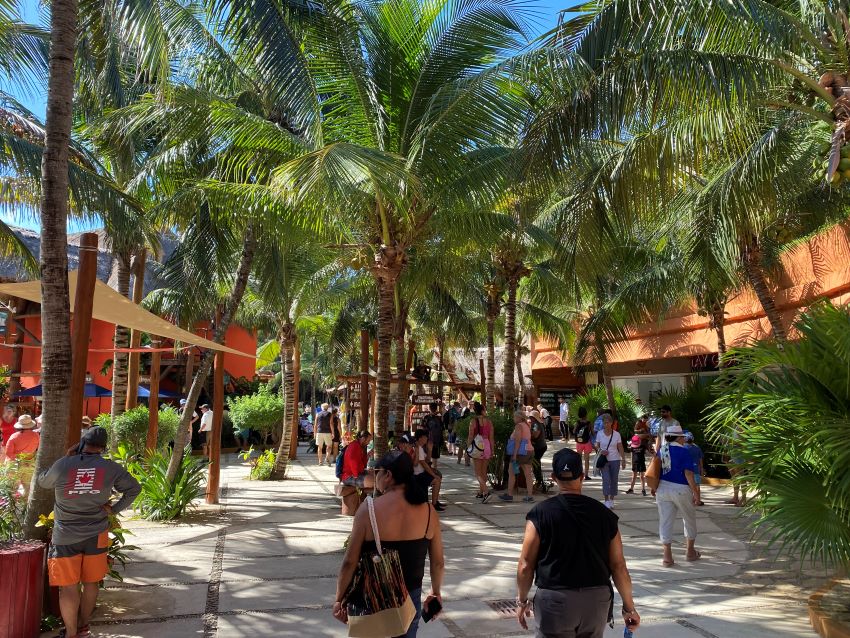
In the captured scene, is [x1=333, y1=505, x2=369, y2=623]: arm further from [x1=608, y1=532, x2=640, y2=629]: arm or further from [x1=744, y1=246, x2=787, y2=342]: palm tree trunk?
[x1=744, y1=246, x2=787, y2=342]: palm tree trunk

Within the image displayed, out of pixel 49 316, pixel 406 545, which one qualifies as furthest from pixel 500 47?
pixel 406 545

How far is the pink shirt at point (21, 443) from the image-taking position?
888cm

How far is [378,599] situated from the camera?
324 cm

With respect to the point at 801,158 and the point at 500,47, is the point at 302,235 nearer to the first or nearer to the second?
the point at 500,47

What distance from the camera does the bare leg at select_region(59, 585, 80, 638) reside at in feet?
15.5

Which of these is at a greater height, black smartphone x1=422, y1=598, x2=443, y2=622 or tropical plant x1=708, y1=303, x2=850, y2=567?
tropical plant x1=708, y1=303, x2=850, y2=567

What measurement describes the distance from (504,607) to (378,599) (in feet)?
9.31

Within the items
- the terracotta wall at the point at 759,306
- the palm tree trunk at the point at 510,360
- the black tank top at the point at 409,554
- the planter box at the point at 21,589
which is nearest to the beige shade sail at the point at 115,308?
the planter box at the point at 21,589

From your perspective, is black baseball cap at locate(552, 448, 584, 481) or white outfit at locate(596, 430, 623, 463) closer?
black baseball cap at locate(552, 448, 584, 481)

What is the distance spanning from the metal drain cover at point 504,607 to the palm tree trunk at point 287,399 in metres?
9.74

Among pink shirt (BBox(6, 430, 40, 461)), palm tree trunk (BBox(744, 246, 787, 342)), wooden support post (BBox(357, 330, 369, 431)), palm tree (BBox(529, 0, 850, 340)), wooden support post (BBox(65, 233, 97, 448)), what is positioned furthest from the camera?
wooden support post (BBox(357, 330, 369, 431))

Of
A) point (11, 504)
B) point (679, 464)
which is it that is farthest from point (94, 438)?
point (679, 464)

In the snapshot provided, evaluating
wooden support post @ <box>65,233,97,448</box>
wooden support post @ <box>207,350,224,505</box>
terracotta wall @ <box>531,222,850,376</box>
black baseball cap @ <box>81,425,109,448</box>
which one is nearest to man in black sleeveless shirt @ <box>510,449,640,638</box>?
black baseball cap @ <box>81,425,109,448</box>

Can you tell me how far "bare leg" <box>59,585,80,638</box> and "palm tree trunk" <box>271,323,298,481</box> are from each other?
10.0 metres
